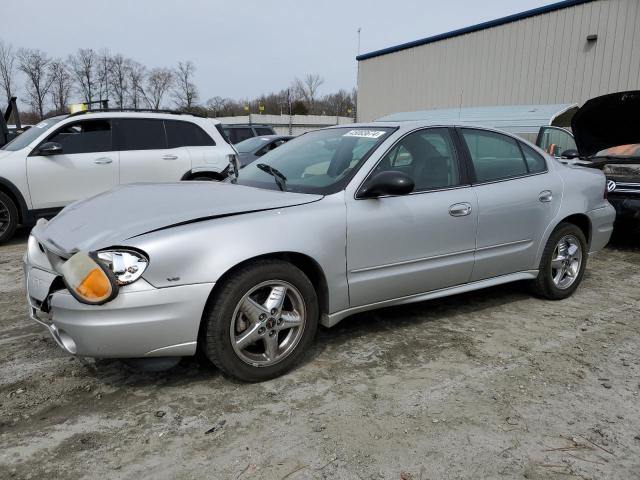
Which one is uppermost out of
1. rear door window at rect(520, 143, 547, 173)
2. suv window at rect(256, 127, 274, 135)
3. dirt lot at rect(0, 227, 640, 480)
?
suv window at rect(256, 127, 274, 135)

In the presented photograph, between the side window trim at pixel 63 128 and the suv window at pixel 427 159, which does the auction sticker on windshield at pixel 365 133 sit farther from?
the side window trim at pixel 63 128

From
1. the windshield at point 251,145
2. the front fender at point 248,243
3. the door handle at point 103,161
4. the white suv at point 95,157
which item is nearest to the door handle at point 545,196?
the front fender at point 248,243

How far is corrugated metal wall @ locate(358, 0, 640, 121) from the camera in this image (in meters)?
15.5

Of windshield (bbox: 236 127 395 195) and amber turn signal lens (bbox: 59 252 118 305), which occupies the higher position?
windshield (bbox: 236 127 395 195)

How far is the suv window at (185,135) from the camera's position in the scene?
7.78 metres

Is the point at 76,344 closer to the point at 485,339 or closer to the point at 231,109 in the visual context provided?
the point at 485,339

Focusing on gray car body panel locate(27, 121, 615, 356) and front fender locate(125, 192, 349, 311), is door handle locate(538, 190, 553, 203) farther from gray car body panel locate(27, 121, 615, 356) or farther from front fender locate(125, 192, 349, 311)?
front fender locate(125, 192, 349, 311)

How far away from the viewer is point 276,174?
382 centimetres

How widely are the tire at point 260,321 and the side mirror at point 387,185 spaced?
2.39 ft

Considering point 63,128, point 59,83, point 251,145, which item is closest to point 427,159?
point 63,128

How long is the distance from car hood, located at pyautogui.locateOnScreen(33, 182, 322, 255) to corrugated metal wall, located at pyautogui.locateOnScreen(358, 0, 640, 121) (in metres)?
15.8

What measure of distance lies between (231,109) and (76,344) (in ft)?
216

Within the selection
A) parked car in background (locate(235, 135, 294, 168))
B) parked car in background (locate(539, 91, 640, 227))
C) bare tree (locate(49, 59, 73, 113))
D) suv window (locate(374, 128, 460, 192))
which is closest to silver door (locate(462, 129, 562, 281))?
suv window (locate(374, 128, 460, 192))

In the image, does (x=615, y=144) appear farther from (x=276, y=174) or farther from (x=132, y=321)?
(x=132, y=321)
